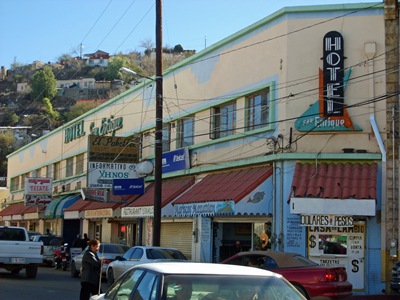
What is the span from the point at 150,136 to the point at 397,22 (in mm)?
14780

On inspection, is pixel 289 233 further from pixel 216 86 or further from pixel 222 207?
pixel 216 86

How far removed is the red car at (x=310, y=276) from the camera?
14156mm

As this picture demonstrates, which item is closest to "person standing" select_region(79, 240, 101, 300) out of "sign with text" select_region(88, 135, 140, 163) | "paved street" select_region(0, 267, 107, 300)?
"paved street" select_region(0, 267, 107, 300)

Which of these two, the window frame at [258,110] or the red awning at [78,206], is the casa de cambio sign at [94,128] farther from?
the window frame at [258,110]


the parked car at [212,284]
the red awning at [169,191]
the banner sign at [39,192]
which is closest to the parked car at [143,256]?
the red awning at [169,191]

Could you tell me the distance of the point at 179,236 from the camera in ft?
90.6

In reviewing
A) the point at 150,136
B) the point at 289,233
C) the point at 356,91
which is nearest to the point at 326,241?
the point at 289,233

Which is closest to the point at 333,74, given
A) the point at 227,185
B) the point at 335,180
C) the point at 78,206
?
the point at 335,180

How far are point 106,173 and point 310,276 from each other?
17801 mm

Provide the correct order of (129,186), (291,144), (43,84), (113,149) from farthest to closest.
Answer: (43,84) < (113,149) < (129,186) < (291,144)

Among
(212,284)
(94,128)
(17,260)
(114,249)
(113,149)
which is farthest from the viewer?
(94,128)

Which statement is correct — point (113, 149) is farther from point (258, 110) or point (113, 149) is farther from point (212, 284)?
point (212, 284)

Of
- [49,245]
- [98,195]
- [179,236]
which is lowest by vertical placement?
[49,245]

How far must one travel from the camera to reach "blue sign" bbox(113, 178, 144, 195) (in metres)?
28.9
